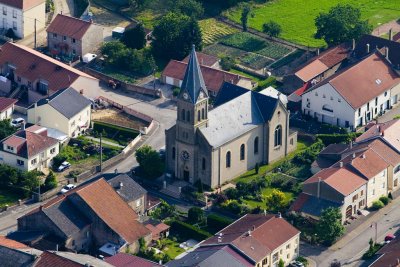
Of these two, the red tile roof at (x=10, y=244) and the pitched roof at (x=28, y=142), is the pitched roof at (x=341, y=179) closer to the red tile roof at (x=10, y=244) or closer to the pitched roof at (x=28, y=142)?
the pitched roof at (x=28, y=142)

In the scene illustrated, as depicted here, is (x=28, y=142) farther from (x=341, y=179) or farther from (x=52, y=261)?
(x=341, y=179)

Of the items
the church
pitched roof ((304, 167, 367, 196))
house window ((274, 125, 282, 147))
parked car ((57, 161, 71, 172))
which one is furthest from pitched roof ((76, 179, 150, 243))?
house window ((274, 125, 282, 147))

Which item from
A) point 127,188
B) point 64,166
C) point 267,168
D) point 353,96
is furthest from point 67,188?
point 353,96

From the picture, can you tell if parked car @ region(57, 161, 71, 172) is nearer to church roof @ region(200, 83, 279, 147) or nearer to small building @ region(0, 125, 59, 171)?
small building @ region(0, 125, 59, 171)


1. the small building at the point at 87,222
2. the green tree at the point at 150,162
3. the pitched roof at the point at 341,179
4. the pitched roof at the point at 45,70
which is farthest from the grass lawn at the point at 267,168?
the pitched roof at the point at 45,70

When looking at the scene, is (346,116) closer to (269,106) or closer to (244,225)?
(269,106)
